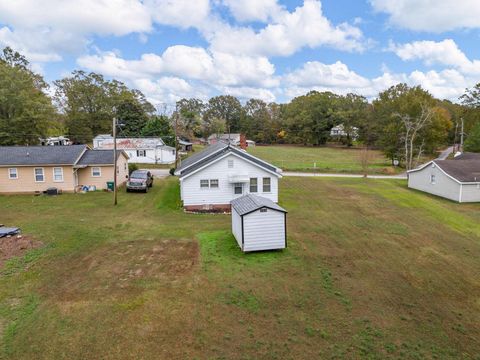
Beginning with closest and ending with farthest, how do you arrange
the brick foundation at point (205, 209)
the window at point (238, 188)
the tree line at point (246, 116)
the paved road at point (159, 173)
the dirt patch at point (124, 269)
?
1. the dirt patch at point (124, 269)
2. the brick foundation at point (205, 209)
3. the window at point (238, 188)
4. the paved road at point (159, 173)
5. the tree line at point (246, 116)

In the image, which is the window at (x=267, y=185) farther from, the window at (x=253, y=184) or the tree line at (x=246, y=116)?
the tree line at (x=246, y=116)

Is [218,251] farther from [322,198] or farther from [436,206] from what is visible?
[436,206]

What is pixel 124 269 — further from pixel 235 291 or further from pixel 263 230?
pixel 263 230

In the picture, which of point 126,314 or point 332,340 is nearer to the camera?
point 332,340

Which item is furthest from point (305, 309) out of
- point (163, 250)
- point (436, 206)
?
point (436, 206)

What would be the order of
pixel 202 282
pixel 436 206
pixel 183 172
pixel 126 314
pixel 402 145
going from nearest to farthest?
pixel 126 314
pixel 202 282
pixel 183 172
pixel 436 206
pixel 402 145

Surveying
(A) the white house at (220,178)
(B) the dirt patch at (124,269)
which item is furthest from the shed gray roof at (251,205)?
(A) the white house at (220,178)

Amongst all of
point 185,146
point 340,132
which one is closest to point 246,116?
point 340,132
